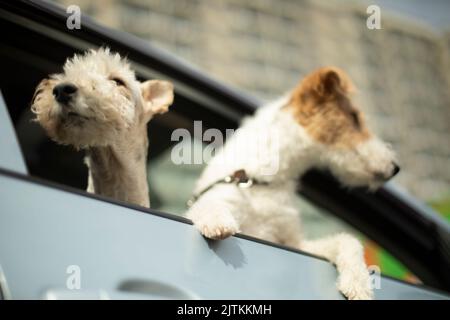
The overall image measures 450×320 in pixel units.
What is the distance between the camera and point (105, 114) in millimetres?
2037

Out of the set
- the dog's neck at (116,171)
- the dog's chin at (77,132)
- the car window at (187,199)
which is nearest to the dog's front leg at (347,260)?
the car window at (187,199)

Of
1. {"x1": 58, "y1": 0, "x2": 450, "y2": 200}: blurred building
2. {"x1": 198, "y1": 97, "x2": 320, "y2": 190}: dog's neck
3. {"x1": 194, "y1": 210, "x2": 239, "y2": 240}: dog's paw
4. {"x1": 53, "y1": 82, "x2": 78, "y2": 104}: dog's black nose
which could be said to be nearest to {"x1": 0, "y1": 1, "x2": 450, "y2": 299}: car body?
{"x1": 194, "y1": 210, "x2": 239, "y2": 240}: dog's paw

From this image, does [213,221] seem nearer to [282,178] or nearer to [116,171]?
[116,171]

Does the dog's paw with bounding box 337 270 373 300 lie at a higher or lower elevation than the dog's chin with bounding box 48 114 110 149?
lower

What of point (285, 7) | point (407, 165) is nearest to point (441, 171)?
point (407, 165)

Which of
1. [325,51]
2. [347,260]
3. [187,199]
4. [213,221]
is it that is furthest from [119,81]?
[325,51]

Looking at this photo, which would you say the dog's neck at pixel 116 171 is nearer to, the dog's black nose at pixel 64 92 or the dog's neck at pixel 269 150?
the dog's black nose at pixel 64 92

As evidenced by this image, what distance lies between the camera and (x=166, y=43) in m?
42.6

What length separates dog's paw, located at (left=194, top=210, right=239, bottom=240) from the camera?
5.74ft

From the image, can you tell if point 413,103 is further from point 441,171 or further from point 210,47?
point 210,47

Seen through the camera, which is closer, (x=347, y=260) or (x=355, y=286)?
(x=355, y=286)

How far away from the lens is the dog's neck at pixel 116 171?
2.20m

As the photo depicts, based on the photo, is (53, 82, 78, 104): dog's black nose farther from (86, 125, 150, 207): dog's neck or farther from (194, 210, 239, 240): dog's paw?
(194, 210, 239, 240): dog's paw

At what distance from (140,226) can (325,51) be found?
2066 inches
